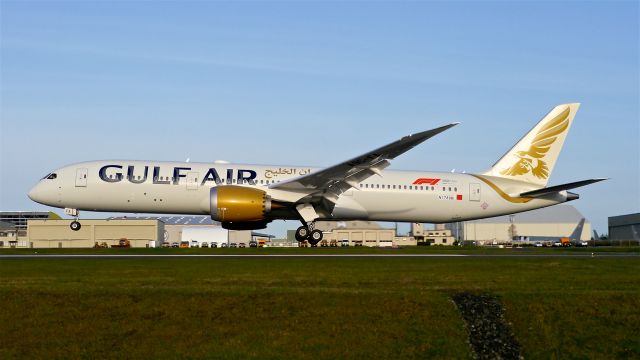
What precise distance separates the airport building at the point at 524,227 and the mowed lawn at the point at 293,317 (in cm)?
10554

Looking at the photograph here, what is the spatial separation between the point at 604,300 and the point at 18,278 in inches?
641

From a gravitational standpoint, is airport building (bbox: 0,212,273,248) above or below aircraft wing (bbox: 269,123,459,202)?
below

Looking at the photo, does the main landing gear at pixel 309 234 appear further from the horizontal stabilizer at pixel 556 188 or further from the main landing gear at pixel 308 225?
the horizontal stabilizer at pixel 556 188

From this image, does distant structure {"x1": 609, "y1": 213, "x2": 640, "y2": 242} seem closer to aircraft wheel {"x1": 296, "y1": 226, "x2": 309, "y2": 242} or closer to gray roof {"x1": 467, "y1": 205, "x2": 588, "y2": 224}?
gray roof {"x1": 467, "y1": 205, "x2": 588, "y2": 224}

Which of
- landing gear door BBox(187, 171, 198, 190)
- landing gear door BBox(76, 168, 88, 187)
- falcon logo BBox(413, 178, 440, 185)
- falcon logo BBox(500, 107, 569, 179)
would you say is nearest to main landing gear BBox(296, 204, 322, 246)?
landing gear door BBox(187, 171, 198, 190)

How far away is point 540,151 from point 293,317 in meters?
29.4

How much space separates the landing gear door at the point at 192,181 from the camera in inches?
1462

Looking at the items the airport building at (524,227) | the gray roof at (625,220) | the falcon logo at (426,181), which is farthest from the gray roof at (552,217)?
the falcon logo at (426,181)

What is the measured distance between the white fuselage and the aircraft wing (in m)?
0.68

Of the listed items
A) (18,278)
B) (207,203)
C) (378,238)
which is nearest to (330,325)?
(18,278)

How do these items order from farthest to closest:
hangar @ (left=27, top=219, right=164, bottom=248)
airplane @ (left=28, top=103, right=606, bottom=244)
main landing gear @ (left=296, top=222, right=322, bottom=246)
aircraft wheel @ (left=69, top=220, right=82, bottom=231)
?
hangar @ (left=27, top=219, right=164, bottom=248) < aircraft wheel @ (left=69, top=220, right=82, bottom=231) < main landing gear @ (left=296, top=222, right=322, bottom=246) < airplane @ (left=28, top=103, right=606, bottom=244)

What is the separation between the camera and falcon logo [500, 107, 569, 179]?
41719mm

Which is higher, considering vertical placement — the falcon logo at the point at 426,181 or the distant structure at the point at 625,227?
the falcon logo at the point at 426,181

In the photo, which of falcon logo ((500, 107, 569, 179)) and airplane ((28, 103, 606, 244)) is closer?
airplane ((28, 103, 606, 244))
